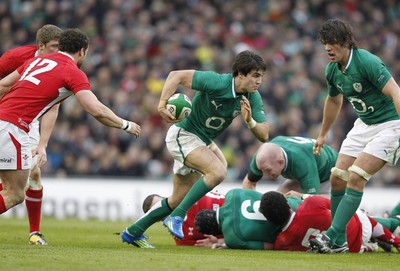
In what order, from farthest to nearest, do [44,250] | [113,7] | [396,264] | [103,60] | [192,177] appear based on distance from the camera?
1. [113,7]
2. [103,60]
3. [192,177]
4. [44,250]
5. [396,264]

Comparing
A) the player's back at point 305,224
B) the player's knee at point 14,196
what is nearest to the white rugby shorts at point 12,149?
the player's knee at point 14,196

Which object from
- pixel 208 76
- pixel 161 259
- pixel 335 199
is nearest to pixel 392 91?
pixel 335 199

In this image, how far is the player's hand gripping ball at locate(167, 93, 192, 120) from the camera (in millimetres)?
10094

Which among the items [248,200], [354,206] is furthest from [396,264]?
[248,200]

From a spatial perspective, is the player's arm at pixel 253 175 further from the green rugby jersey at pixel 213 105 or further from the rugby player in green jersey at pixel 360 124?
the rugby player in green jersey at pixel 360 124

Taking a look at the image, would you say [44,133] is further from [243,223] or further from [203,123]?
[243,223]

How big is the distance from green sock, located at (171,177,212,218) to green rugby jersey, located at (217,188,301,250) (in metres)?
0.28

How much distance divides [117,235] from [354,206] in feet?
14.2

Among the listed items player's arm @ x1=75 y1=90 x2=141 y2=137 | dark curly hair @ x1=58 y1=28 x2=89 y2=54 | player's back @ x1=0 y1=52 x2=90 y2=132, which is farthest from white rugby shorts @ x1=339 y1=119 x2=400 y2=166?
dark curly hair @ x1=58 y1=28 x2=89 y2=54

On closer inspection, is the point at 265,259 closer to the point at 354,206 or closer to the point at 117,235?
the point at 354,206

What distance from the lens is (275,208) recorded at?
9570 mm

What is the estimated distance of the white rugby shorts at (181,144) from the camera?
10.5 meters

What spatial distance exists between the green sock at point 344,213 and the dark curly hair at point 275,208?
516 mm

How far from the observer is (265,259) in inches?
339
